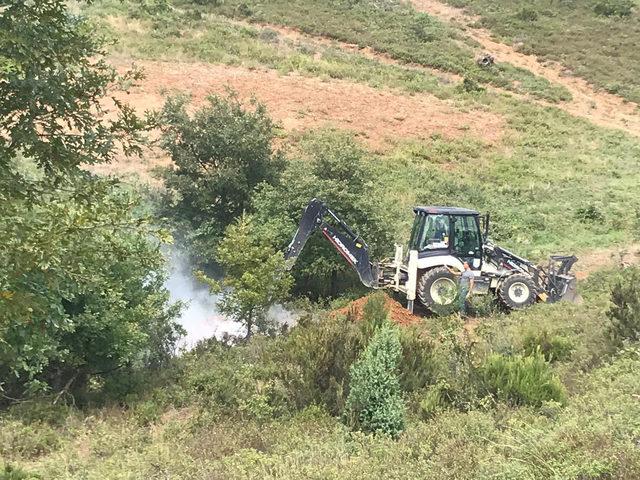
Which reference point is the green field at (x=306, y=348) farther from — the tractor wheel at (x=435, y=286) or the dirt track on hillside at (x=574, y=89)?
the dirt track on hillside at (x=574, y=89)

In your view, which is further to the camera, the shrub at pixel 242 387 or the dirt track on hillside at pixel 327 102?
the dirt track on hillside at pixel 327 102

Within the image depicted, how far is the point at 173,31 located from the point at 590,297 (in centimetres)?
2717

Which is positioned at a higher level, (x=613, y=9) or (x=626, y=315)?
(x=613, y=9)

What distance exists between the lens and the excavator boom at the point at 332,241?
1390 cm

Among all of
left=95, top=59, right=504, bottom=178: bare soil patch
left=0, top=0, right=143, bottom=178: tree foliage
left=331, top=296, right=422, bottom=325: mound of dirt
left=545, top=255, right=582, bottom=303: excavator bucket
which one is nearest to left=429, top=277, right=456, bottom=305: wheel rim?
left=331, top=296, right=422, bottom=325: mound of dirt

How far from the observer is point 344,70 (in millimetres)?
33188

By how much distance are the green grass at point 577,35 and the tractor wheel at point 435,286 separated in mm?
29802

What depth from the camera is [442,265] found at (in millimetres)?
13797

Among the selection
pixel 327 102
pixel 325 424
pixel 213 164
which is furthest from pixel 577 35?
pixel 325 424

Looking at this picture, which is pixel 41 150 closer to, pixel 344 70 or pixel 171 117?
pixel 171 117

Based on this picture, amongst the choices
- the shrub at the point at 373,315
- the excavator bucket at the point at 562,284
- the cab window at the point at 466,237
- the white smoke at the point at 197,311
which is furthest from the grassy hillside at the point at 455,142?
the shrub at the point at 373,315

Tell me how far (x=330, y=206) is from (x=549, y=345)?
23.4ft

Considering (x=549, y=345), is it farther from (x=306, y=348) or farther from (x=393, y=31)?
(x=393, y=31)

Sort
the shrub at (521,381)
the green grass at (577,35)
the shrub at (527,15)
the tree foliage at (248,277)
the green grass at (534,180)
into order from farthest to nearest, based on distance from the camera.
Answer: the shrub at (527,15)
the green grass at (577,35)
the green grass at (534,180)
the tree foliage at (248,277)
the shrub at (521,381)
